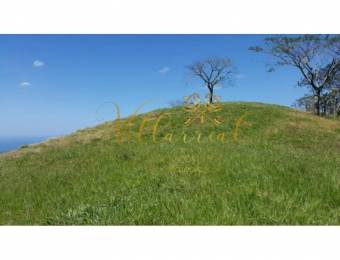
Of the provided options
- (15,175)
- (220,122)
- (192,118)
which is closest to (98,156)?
(15,175)

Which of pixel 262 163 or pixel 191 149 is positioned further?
pixel 191 149

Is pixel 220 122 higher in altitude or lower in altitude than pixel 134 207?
higher

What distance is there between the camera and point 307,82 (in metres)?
9.31

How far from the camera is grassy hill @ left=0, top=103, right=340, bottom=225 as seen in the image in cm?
570

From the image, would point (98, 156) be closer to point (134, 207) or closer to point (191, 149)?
point (191, 149)

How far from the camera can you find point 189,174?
7.58 metres

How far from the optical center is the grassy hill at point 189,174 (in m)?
5.70
